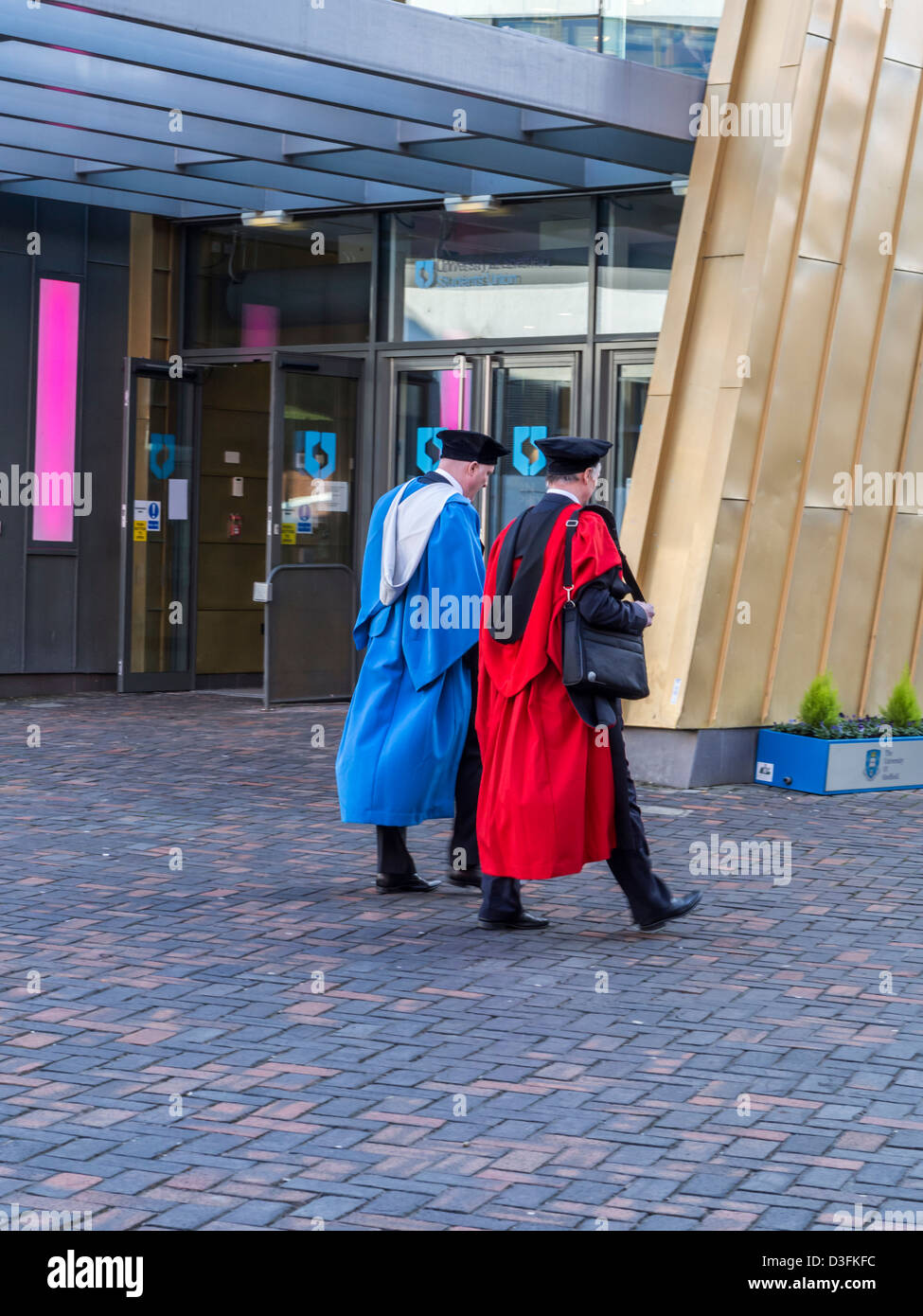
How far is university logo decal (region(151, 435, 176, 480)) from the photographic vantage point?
1507 centimetres

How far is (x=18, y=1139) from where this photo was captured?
14.0 feet

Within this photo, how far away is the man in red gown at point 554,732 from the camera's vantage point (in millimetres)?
6457

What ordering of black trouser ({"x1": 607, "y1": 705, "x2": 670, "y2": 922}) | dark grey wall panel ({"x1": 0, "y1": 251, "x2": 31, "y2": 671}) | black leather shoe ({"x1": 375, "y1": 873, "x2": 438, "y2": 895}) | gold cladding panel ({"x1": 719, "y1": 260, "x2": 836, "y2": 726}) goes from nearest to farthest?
black trouser ({"x1": 607, "y1": 705, "x2": 670, "y2": 922}) < black leather shoe ({"x1": 375, "y1": 873, "x2": 438, "y2": 895}) < gold cladding panel ({"x1": 719, "y1": 260, "x2": 836, "y2": 726}) < dark grey wall panel ({"x1": 0, "y1": 251, "x2": 31, "y2": 671})

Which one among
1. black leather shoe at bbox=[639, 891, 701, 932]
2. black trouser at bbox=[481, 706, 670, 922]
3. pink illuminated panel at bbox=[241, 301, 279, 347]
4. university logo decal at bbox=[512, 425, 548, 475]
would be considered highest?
pink illuminated panel at bbox=[241, 301, 279, 347]

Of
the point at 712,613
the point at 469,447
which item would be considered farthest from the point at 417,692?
the point at 712,613

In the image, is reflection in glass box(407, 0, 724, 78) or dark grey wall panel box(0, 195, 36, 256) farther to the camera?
dark grey wall panel box(0, 195, 36, 256)

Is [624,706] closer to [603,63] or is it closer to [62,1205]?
[603,63]

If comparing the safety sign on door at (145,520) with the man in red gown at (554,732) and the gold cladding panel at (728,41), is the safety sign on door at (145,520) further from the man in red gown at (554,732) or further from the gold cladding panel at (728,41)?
the man in red gown at (554,732)

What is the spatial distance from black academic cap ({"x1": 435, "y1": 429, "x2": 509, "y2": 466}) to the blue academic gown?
0.63 feet

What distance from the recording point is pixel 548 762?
655 centimetres

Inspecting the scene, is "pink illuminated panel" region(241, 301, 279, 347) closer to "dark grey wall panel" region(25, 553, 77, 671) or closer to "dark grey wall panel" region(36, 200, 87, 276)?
"dark grey wall panel" region(36, 200, 87, 276)

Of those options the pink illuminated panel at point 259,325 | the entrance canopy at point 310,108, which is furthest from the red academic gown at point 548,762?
the pink illuminated panel at point 259,325

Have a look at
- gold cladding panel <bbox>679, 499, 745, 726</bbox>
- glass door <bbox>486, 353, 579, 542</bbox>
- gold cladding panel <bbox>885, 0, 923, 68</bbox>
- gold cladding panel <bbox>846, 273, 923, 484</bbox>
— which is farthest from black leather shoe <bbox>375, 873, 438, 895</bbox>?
gold cladding panel <bbox>885, 0, 923, 68</bbox>

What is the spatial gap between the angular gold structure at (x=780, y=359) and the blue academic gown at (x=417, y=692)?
347 cm
